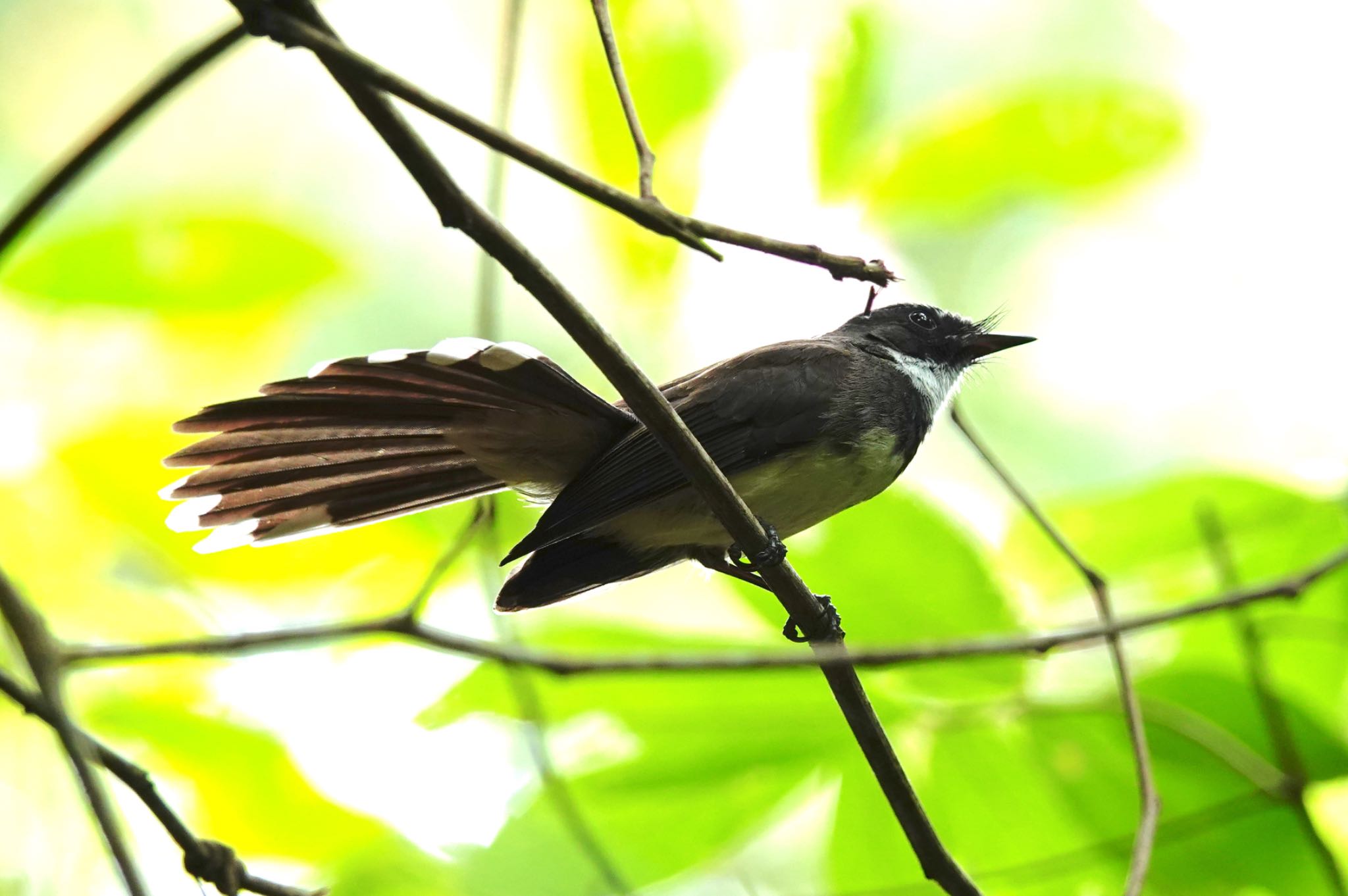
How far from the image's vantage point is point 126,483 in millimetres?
2695

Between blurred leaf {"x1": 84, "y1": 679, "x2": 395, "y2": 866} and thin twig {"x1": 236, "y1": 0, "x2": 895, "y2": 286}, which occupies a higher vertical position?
thin twig {"x1": 236, "y1": 0, "x2": 895, "y2": 286}

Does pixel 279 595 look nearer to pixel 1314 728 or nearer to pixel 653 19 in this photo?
pixel 653 19

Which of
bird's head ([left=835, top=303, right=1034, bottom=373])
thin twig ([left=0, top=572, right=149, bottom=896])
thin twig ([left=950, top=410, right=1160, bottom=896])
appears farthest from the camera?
bird's head ([left=835, top=303, right=1034, bottom=373])

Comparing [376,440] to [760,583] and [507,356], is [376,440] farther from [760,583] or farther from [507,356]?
[760,583]

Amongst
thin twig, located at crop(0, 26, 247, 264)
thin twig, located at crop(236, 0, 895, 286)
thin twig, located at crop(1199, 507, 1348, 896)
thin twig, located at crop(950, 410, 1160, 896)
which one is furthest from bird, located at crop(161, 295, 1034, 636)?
thin twig, located at crop(236, 0, 895, 286)

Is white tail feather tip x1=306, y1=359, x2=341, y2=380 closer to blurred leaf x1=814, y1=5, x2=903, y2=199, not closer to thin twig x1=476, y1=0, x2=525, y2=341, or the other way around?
thin twig x1=476, y1=0, x2=525, y2=341

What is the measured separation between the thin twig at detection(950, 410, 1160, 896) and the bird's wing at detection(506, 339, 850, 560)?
23.8 inches

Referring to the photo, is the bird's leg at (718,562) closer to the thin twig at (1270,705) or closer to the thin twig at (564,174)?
the thin twig at (1270,705)

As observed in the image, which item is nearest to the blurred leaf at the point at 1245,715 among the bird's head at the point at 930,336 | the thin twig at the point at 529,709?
the thin twig at the point at 529,709

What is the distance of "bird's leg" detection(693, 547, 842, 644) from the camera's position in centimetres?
233

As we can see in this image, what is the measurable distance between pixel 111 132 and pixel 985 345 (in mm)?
2571

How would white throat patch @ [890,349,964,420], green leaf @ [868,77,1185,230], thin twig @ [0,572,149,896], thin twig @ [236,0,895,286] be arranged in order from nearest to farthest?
thin twig @ [0,572,149,896], thin twig @ [236,0,895,286], green leaf @ [868,77,1185,230], white throat patch @ [890,349,964,420]

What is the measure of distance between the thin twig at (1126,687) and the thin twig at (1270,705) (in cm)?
19

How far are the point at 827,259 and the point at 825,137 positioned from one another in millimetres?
1262
